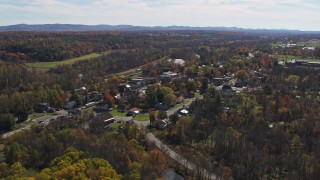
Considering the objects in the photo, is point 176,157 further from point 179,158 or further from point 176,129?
point 176,129

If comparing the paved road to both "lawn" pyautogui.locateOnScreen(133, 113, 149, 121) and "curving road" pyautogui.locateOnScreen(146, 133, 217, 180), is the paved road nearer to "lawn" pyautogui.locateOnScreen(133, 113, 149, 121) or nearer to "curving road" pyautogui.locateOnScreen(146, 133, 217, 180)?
"curving road" pyautogui.locateOnScreen(146, 133, 217, 180)

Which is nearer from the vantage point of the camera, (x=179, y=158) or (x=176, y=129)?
(x=179, y=158)

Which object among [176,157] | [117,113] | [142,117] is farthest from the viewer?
[117,113]

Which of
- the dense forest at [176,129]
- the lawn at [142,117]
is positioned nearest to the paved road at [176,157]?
the dense forest at [176,129]

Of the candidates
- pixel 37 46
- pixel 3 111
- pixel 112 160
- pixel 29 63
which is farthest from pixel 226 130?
pixel 37 46

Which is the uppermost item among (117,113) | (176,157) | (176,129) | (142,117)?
(176,129)

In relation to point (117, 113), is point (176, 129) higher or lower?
higher

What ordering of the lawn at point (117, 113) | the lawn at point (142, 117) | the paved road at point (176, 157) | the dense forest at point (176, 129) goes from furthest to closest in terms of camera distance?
1. the lawn at point (117, 113)
2. the lawn at point (142, 117)
3. the paved road at point (176, 157)
4. the dense forest at point (176, 129)

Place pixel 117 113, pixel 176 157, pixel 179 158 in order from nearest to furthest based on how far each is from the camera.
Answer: pixel 179 158 < pixel 176 157 < pixel 117 113

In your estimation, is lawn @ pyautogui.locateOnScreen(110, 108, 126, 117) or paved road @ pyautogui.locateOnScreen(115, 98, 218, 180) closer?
paved road @ pyautogui.locateOnScreen(115, 98, 218, 180)

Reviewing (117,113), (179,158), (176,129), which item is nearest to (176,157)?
(179,158)

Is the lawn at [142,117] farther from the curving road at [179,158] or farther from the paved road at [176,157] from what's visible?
the curving road at [179,158]

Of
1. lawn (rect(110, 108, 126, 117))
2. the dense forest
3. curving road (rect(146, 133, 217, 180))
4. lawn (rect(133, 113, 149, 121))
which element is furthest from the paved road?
lawn (rect(110, 108, 126, 117))
